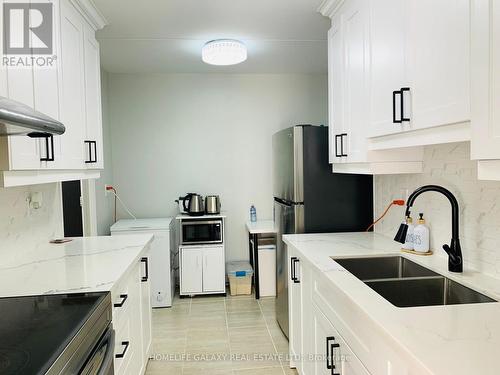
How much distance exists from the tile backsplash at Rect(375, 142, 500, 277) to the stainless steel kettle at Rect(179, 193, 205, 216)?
2288 mm

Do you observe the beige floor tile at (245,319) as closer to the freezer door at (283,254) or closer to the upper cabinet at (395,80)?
the freezer door at (283,254)

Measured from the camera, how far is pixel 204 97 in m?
4.22

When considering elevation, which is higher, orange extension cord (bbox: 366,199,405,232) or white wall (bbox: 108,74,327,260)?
white wall (bbox: 108,74,327,260)

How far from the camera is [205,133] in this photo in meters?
4.25

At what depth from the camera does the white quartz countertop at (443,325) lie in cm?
87

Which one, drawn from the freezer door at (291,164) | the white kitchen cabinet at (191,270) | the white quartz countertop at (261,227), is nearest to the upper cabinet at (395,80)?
the freezer door at (291,164)

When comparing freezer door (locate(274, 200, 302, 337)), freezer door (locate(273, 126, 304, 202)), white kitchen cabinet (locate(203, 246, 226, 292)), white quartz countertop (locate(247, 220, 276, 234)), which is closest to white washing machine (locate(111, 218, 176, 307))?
white kitchen cabinet (locate(203, 246, 226, 292))

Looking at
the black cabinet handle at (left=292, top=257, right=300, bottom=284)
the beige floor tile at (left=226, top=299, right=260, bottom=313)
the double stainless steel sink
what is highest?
the double stainless steel sink

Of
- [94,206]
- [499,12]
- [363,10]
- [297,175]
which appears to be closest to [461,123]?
[499,12]

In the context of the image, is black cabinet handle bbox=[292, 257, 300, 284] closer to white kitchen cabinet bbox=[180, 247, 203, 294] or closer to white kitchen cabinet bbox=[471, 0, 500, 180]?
white kitchen cabinet bbox=[471, 0, 500, 180]

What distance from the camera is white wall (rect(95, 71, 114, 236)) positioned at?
3.65 meters

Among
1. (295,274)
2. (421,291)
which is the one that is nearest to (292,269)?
(295,274)

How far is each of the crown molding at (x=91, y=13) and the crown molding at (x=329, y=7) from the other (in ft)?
4.89

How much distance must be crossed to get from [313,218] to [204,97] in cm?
229
